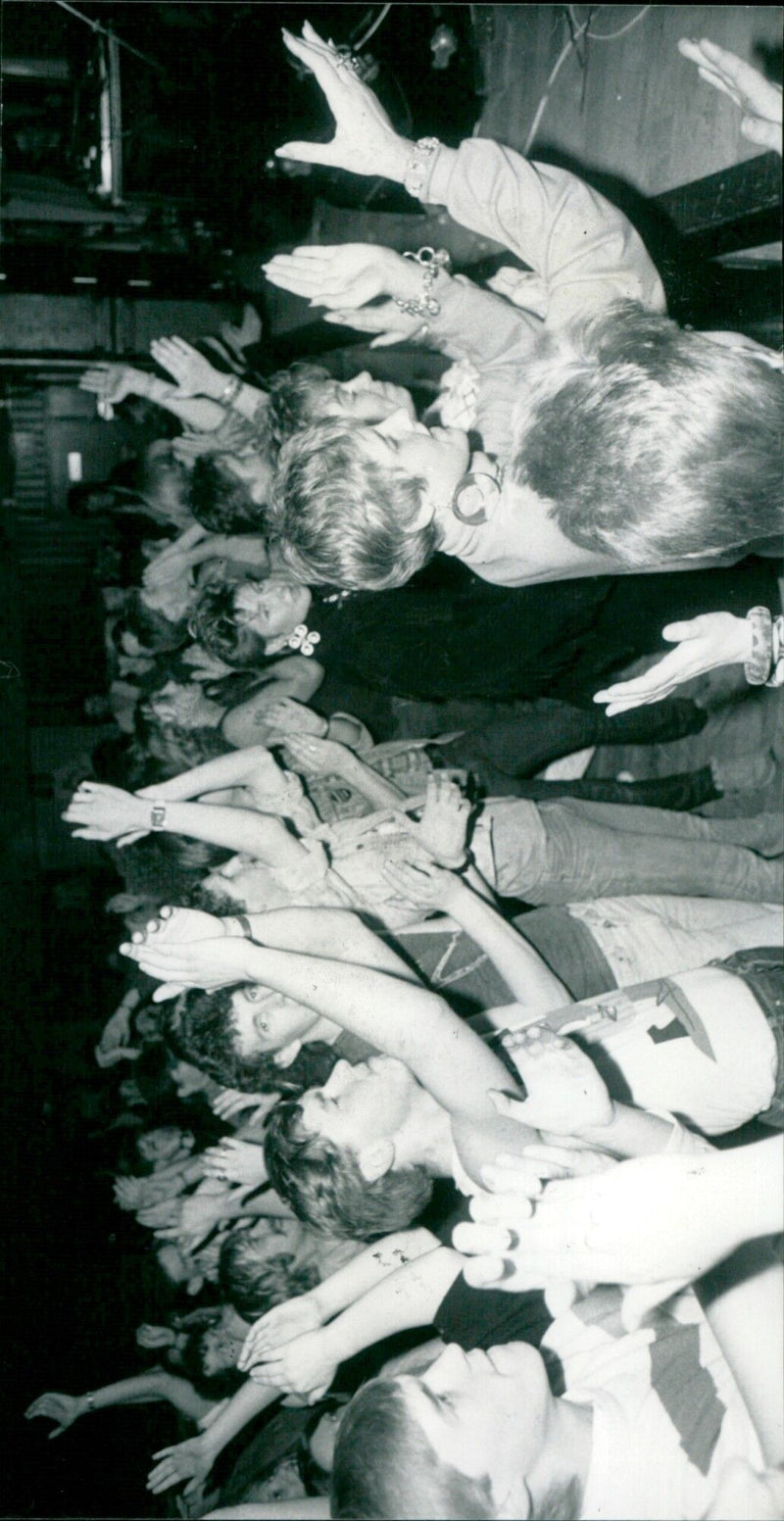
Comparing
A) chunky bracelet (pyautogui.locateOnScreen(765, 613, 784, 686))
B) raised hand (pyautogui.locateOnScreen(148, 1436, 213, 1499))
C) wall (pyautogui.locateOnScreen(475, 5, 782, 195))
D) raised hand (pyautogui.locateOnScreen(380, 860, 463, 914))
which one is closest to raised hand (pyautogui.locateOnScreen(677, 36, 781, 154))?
wall (pyautogui.locateOnScreen(475, 5, 782, 195))

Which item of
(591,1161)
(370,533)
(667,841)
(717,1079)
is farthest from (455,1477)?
(370,533)

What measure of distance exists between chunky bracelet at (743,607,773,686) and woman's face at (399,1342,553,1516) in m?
1.32

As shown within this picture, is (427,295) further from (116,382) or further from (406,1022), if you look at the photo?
(116,382)

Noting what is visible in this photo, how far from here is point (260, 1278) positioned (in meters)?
2.51

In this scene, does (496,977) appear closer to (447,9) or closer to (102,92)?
(447,9)

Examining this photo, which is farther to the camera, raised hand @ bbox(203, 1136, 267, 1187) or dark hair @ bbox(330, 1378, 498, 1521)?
raised hand @ bbox(203, 1136, 267, 1187)

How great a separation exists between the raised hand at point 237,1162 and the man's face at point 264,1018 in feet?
2.78

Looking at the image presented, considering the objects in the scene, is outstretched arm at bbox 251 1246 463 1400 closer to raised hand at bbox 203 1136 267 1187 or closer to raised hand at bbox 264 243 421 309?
raised hand at bbox 203 1136 267 1187

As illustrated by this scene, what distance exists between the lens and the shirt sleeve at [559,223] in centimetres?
174

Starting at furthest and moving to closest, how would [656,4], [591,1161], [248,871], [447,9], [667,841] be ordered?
[447,9] < [656,4] < [667,841] < [248,871] < [591,1161]

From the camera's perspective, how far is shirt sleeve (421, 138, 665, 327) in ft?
5.72

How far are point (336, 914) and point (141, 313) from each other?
Answer: 476 cm

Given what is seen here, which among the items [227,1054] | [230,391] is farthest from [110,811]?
[230,391]

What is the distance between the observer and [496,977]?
213 centimetres
